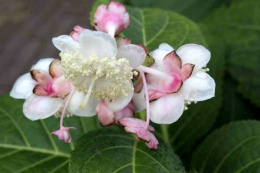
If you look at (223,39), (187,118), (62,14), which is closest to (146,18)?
(187,118)

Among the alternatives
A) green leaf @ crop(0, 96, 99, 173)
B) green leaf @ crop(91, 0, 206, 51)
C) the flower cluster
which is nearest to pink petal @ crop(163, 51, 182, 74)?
the flower cluster

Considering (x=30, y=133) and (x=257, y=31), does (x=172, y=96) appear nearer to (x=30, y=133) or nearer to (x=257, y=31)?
(x=30, y=133)

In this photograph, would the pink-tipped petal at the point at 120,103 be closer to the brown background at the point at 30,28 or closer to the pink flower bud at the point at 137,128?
the pink flower bud at the point at 137,128

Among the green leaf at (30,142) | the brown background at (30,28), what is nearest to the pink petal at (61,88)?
the green leaf at (30,142)

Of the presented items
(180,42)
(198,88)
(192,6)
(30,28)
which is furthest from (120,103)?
(30,28)

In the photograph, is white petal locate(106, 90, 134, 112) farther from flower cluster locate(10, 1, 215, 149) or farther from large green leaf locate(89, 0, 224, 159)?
large green leaf locate(89, 0, 224, 159)

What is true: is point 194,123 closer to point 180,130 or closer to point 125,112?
point 180,130

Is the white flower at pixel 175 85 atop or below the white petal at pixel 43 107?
below
